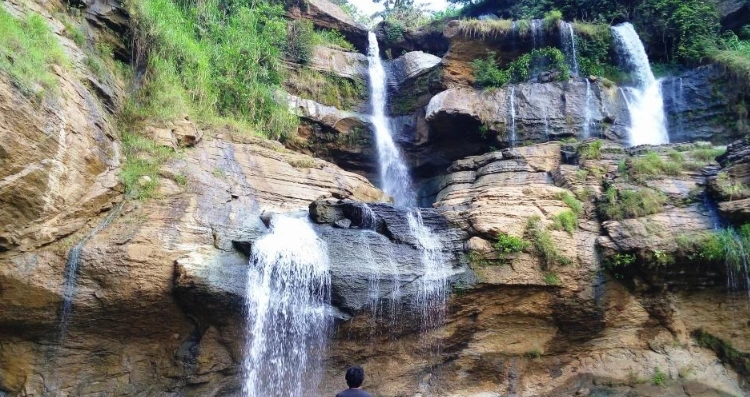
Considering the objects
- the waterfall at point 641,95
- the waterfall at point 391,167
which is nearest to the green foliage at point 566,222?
the waterfall at point 391,167

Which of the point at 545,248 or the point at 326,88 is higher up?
the point at 326,88

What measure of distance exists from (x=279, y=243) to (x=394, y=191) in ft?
25.8

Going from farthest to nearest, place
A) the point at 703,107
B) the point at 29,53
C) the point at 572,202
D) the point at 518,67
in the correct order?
the point at 518,67, the point at 703,107, the point at 572,202, the point at 29,53

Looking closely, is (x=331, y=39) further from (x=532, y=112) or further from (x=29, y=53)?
(x=29, y=53)

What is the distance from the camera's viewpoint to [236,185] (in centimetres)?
1191

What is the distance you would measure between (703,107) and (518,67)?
5882 mm

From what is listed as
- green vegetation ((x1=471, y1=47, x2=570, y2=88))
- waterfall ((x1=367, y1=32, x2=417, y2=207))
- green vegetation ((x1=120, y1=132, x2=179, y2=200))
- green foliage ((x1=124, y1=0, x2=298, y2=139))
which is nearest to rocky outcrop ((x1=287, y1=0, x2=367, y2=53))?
green foliage ((x1=124, y1=0, x2=298, y2=139))

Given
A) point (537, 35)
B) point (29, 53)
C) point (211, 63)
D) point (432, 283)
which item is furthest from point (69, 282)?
point (537, 35)

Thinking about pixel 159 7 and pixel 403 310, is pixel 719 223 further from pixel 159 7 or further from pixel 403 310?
pixel 159 7

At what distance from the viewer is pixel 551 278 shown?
10.8 meters

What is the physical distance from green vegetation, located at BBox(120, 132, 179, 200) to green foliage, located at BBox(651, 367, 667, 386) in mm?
10478

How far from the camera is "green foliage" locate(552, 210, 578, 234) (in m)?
11.3

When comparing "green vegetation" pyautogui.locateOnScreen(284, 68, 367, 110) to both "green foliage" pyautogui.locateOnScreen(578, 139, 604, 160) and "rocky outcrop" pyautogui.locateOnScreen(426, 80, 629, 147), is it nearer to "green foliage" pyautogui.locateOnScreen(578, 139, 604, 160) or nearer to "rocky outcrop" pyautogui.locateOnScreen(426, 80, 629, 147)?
"rocky outcrop" pyautogui.locateOnScreen(426, 80, 629, 147)

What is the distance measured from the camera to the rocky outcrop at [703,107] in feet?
55.7
